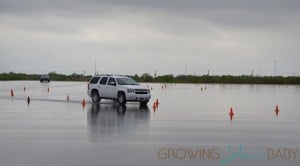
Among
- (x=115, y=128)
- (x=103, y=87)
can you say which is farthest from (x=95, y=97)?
(x=115, y=128)

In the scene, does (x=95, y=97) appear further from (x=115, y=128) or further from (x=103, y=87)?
(x=115, y=128)

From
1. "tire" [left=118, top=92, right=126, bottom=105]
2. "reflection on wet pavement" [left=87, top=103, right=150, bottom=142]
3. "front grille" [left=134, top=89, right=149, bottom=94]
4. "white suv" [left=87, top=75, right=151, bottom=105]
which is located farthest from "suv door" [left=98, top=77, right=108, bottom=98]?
"reflection on wet pavement" [left=87, top=103, right=150, bottom=142]

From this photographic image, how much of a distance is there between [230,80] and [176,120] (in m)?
88.0

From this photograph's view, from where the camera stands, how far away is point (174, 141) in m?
13.7

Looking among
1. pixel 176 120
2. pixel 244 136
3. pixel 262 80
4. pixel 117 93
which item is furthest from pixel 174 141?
pixel 262 80

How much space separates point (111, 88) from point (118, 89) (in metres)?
0.78

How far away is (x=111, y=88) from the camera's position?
31.4 meters

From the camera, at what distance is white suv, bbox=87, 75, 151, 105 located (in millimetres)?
30172

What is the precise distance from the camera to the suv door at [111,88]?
31.0m

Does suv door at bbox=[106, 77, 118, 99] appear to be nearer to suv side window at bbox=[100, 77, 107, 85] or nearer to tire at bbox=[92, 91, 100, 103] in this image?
suv side window at bbox=[100, 77, 107, 85]

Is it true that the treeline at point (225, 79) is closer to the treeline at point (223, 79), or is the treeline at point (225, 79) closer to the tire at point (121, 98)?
the treeline at point (223, 79)

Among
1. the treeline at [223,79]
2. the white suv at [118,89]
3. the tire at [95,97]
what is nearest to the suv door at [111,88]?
the white suv at [118,89]

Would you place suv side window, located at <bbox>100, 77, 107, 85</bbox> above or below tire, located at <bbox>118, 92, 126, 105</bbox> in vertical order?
above

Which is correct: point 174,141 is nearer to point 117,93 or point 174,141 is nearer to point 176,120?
point 176,120
